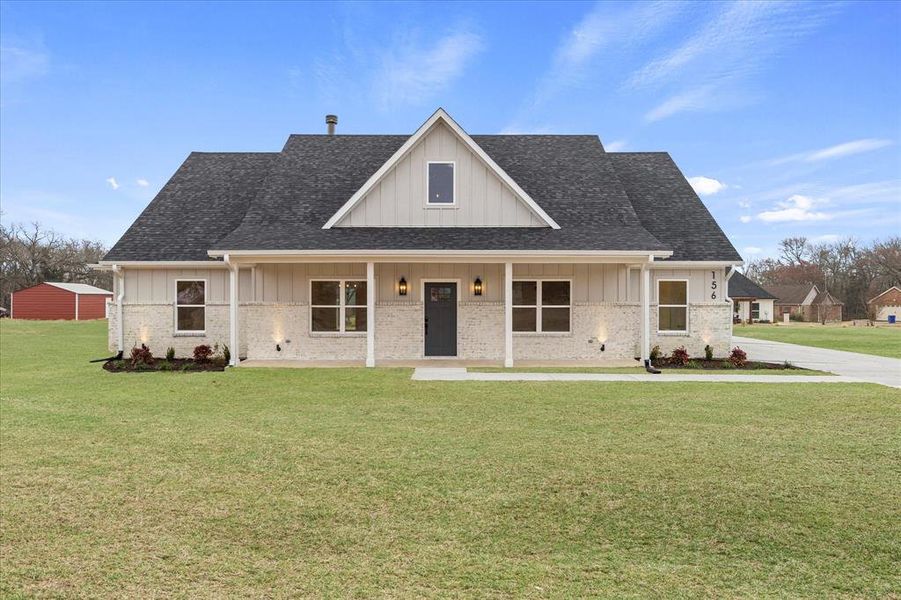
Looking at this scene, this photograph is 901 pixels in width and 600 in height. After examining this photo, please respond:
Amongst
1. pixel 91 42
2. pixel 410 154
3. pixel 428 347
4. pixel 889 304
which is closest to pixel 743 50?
pixel 410 154

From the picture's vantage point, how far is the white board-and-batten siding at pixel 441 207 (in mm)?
14156

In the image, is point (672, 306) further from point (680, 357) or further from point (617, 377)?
point (617, 377)

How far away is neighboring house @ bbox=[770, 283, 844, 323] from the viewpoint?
59188mm

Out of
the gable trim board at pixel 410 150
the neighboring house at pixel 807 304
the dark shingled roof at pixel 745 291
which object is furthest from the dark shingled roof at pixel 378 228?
the neighboring house at pixel 807 304

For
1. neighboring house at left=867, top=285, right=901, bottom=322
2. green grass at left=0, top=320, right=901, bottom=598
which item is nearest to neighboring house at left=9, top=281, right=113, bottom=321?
green grass at left=0, top=320, right=901, bottom=598

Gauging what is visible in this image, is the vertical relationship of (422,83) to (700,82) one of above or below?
above

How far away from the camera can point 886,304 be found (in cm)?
5856

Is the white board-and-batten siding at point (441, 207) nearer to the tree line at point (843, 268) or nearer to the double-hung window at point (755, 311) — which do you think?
the double-hung window at point (755, 311)

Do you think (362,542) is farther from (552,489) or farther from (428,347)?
(428,347)

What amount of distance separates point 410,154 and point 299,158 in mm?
5104

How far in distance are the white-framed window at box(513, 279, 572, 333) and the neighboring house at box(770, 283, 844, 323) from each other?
174 ft

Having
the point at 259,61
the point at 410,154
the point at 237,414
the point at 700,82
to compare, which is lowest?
the point at 237,414

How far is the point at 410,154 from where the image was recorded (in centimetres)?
1416

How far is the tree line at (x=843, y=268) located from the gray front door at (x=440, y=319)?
230ft
